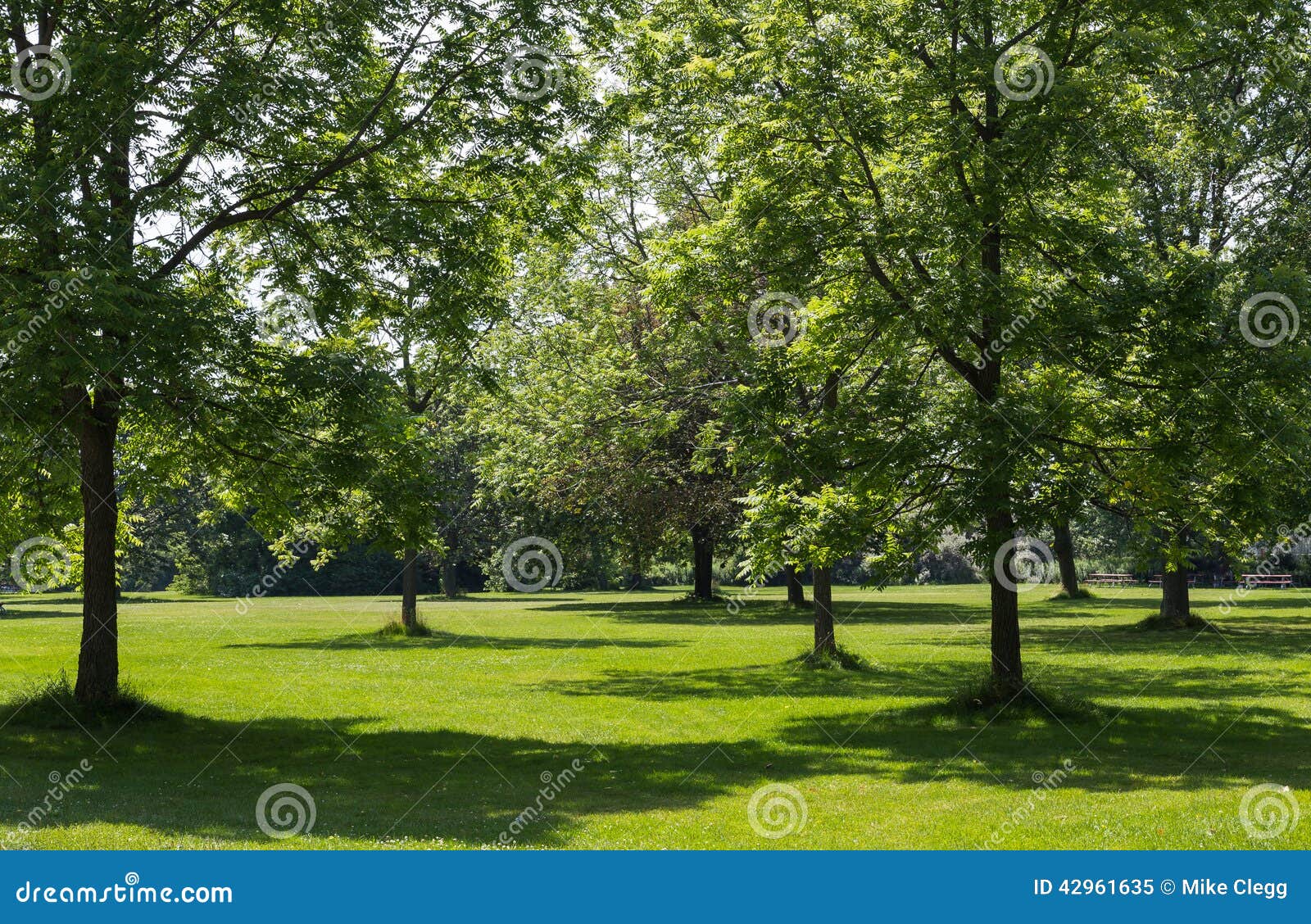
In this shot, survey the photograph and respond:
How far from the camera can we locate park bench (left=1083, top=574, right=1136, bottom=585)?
76.2 m

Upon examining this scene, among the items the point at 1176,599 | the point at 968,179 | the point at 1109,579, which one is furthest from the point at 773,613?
the point at 1109,579

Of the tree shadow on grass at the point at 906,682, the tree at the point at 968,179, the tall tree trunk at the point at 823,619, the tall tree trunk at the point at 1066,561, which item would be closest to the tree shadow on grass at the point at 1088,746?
the tree at the point at 968,179

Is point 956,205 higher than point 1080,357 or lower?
higher

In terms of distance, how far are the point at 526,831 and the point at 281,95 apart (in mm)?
9492

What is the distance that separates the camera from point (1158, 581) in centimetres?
7481

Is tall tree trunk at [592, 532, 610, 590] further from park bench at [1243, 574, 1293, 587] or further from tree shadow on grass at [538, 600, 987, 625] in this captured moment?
park bench at [1243, 574, 1293, 587]

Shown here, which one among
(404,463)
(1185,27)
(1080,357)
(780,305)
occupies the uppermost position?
(1185,27)

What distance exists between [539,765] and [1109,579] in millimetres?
72532

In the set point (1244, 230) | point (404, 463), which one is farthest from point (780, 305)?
point (1244, 230)

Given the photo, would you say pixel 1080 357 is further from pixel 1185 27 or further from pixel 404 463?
pixel 404 463

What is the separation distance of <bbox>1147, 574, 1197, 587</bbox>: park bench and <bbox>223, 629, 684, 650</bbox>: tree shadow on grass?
4469 cm

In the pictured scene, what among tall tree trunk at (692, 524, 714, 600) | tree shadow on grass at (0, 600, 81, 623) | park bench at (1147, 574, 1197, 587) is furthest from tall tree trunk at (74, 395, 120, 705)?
park bench at (1147, 574, 1197, 587)

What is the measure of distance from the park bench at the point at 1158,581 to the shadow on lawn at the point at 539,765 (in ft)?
181

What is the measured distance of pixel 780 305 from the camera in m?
19.0
